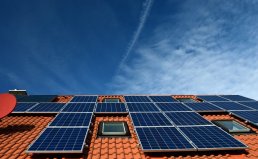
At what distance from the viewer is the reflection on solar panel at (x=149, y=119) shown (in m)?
10.2

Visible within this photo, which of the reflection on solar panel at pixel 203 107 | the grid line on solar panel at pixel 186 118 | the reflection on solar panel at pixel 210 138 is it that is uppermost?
the reflection on solar panel at pixel 203 107

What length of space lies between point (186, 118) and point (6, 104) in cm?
918

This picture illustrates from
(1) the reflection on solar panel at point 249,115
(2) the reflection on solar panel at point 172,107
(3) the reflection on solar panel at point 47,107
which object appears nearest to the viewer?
(1) the reflection on solar panel at point 249,115

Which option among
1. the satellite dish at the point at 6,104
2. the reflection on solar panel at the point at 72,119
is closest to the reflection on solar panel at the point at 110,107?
the reflection on solar panel at the point at 72,119

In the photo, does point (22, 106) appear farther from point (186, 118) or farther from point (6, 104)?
point (186, 118)

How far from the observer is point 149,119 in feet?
35.4

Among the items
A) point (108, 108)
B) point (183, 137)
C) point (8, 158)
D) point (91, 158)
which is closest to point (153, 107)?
point (108, 108)

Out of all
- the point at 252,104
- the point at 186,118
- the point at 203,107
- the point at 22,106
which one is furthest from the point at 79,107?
the point at 252,104

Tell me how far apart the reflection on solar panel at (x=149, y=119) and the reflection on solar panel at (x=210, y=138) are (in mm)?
1076

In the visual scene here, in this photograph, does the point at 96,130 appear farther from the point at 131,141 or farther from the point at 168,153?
the point at 168,153

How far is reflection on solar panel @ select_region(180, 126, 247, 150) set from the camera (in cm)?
835

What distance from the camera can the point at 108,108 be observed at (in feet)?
42.0

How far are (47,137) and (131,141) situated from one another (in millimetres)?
3450

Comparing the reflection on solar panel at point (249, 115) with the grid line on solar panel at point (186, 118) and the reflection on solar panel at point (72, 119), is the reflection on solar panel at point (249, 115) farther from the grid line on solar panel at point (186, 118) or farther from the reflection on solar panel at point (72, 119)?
the reflection on solar panel at point (72, 119)
